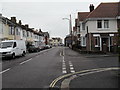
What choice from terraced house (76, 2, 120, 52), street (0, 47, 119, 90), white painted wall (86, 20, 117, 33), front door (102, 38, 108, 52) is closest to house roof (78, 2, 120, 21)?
terraced house (76, 2, 120, 52)

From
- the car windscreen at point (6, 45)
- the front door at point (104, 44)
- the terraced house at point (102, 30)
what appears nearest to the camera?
the car windscreen at point (6, 45)

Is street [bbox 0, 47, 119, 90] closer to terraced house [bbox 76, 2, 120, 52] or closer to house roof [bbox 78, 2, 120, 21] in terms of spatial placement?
terraced house [bbox 76, 2, 120, 52]

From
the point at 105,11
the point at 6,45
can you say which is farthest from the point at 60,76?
the point at 105,11

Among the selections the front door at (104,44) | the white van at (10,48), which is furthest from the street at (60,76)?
the front door at (104,44)

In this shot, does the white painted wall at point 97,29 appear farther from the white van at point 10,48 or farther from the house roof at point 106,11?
the white van at point 10,48

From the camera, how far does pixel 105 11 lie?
114 ft

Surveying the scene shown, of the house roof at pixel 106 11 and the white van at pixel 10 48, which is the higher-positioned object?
the house roof at pixel 106 11

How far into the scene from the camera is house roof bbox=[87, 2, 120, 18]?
33625 mm

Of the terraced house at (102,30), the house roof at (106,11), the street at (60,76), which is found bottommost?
the street at (60,76)

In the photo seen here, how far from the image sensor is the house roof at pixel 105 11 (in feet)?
110

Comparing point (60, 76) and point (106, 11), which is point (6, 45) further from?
point (106, 11)

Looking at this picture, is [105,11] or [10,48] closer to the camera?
[10,48]

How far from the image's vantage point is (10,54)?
2208 cm

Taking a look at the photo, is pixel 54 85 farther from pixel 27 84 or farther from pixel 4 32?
pixel 4 32
